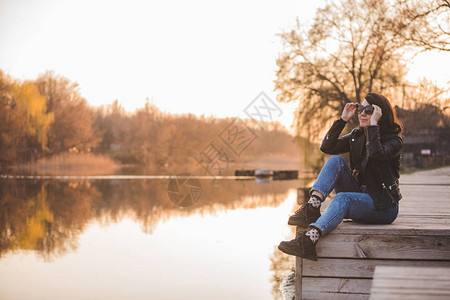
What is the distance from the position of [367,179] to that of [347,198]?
0.21m

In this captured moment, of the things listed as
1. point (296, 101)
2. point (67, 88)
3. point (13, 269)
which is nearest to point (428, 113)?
point (296, 101)

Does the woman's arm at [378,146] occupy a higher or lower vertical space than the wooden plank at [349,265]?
higher

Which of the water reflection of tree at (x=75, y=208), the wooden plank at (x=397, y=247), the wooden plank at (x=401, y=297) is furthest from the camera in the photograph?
the water reflection of tree at (x=75, y=208)

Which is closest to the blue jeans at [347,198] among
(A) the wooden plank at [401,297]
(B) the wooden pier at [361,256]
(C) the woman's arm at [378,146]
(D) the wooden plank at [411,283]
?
(B) the wooden pier at [361,256]

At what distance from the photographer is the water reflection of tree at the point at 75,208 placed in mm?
9693

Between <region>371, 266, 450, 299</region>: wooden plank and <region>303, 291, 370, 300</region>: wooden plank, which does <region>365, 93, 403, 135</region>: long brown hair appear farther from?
<region>371, 266, 450, 299</region>: wooden plank

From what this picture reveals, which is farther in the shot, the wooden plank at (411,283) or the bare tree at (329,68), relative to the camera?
the bare tree at (329,68)

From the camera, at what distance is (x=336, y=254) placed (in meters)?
3.39

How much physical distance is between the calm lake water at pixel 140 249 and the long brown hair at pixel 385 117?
11.5 feet

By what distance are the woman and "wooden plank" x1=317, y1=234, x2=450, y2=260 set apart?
0.20 meters

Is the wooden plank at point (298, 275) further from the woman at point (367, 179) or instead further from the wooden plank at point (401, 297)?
the wooden plank at point (401, 297)

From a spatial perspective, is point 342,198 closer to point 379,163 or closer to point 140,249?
point 379,163

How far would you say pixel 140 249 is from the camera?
29.4ft

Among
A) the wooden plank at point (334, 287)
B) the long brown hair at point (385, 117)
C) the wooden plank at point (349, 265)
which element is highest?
the long brown hair at point (385, 117)
